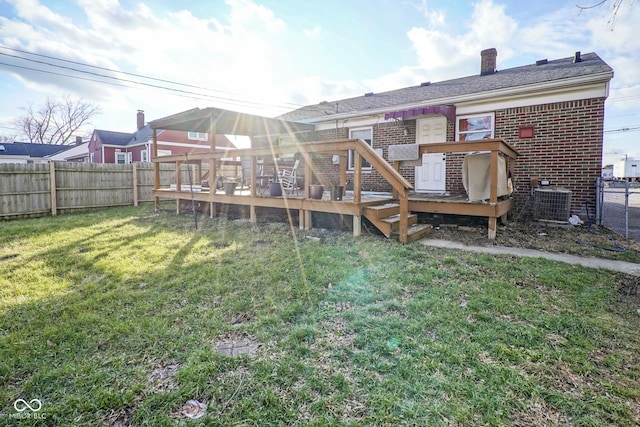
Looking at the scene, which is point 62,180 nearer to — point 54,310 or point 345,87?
point 54,310

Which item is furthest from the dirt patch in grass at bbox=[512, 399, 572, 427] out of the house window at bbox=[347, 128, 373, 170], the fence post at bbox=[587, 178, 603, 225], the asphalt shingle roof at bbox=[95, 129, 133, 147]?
the asphalt shingle roof at bbox=[95, 129, 133, 147]

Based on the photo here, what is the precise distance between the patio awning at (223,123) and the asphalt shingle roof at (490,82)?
Result: 1463mm

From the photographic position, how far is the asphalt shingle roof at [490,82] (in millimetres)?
7096

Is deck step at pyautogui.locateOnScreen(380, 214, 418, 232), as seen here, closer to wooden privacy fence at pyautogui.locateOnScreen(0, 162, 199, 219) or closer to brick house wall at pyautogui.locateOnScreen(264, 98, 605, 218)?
brick house wall at pyautogui.locateOnScreen(264, 98, 605, 218)

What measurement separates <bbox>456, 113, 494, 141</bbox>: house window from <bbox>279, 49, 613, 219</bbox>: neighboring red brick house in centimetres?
2

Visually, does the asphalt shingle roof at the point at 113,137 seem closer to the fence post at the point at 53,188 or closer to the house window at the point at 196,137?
the house window at the point at 196,137

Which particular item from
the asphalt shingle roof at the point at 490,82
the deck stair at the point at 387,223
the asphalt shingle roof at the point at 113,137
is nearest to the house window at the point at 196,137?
the asphalt shingle roof at the point at 113,137

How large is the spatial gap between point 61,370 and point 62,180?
10.3 metres

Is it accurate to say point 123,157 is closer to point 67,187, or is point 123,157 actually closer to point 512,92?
point 67,187

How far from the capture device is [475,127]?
8.32 meters

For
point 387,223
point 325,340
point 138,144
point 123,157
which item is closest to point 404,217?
point 387,223

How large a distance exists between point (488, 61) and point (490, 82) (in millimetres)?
2054

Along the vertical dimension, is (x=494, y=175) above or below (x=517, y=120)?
below

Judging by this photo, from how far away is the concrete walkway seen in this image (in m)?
3.99
